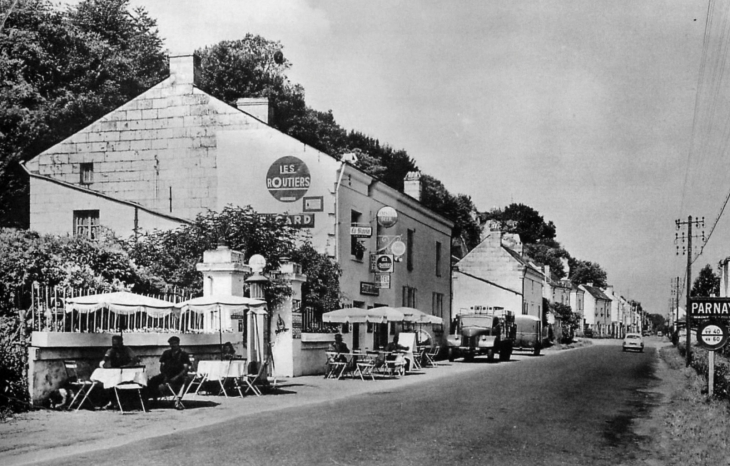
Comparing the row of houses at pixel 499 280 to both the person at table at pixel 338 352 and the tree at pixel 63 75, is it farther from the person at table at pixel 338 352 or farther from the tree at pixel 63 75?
the person at table at pixel 338 352

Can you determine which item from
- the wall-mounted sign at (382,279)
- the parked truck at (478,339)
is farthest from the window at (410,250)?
the wall-mounted sign at (382,279)

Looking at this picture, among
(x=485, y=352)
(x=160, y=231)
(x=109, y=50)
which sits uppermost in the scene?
(x=109, y=50)

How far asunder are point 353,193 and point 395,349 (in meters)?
6.60

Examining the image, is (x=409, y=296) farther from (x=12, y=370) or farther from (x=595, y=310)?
(x=595, y=310)

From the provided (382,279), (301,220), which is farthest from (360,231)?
(382,279)

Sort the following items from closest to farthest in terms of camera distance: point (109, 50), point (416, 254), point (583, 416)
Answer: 1. point (583, 416)
2. point (109, 50)
3. point (416, 254)

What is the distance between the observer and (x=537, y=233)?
10775 cm

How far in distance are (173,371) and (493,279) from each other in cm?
5017

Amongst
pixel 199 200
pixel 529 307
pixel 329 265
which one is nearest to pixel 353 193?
pixel 329 265

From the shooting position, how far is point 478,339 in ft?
121

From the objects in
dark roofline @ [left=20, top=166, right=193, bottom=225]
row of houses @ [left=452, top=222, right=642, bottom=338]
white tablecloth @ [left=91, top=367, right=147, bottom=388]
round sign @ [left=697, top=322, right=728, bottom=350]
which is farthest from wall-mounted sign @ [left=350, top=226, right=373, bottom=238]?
row of houses @ [left=452, top=222, right=642, bottom=338]

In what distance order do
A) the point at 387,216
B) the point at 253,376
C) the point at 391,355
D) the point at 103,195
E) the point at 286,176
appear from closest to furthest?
the point at 253,376 → the point at 391,355 → the point at 103,195 → the point at 286,176 → the point at 387,216

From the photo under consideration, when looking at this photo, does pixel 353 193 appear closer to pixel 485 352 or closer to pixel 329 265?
pixel 329 265

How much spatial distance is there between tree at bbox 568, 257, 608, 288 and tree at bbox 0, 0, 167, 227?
98.5 m
